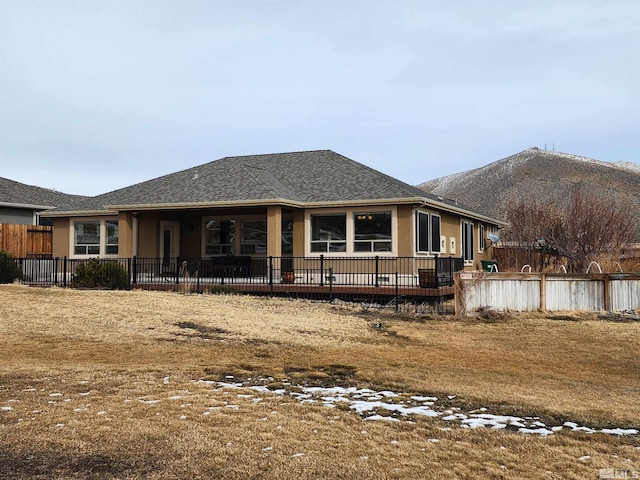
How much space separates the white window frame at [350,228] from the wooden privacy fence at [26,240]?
542 inches

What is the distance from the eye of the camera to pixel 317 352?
34.7ft

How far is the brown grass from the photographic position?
480 centimetres

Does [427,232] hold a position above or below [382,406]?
above

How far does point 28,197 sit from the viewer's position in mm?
31812

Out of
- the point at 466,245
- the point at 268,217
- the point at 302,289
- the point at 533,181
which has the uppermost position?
the point at 533,181

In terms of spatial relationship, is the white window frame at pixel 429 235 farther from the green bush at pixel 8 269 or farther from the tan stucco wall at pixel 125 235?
the green bush at pixel 8 269

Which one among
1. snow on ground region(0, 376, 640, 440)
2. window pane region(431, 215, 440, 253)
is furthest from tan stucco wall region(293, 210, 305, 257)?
snow on ground region(0, 376, 640, 440)

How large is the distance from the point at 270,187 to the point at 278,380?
14467 millimetres

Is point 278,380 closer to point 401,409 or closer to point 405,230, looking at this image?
point 401,409

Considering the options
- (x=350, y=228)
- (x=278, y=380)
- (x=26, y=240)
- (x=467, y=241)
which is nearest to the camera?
(x=278, y=380)

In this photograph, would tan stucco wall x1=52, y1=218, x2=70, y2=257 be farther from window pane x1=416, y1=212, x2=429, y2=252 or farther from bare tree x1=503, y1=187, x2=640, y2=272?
bare tree x1=503, y1=187, x2=640, y2=272

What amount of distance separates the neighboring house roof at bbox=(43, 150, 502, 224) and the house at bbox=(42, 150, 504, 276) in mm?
46

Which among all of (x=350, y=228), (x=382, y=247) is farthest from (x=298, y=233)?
(x=382, y=247)

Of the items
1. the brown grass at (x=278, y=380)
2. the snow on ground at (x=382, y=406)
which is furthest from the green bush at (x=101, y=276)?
the snow on ground at (x=382, y=406)
